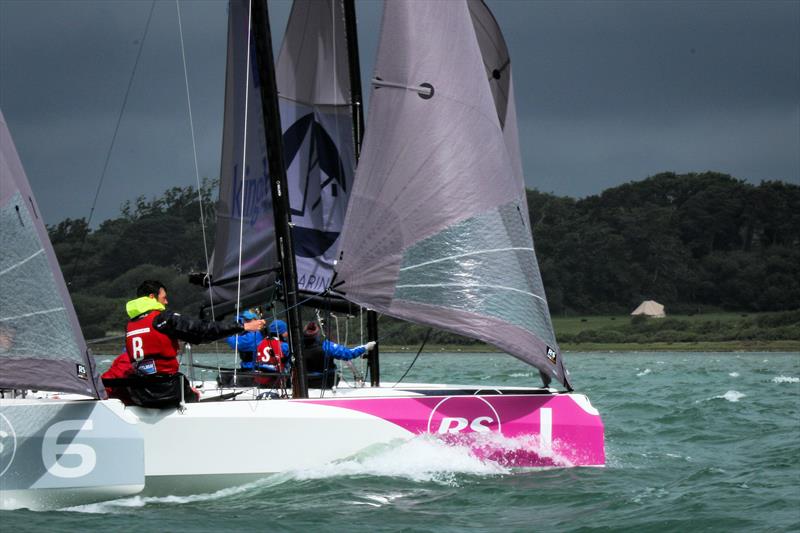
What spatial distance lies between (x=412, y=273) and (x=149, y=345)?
88.4 inches

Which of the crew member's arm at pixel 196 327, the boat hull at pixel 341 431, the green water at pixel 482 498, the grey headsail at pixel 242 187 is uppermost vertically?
the grey headsail at pixel 242 187

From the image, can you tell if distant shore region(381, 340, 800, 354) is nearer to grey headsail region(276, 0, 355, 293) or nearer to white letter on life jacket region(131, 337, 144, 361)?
grey headsail region(276, 0, 355, 293)

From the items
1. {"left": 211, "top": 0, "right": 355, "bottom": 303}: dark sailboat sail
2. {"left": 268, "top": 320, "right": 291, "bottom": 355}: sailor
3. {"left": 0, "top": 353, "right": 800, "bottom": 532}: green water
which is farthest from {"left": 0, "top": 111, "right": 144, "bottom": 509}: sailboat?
{"left": 268, "top": 320, "right": 291, "bottom": 355}: sailor

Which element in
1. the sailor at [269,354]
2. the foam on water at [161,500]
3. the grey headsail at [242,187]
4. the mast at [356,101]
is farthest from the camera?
the sailor at [269,354]

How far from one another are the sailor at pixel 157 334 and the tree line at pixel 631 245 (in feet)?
192

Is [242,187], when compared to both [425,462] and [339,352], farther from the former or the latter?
[425,462]

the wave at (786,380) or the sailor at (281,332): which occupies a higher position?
the sailor at (281,332)

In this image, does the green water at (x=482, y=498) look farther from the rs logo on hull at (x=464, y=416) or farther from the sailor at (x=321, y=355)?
the sailor at (x=321, y=355)

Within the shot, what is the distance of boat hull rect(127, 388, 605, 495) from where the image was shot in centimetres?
902

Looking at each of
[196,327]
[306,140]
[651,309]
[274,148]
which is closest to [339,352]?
[274,148]

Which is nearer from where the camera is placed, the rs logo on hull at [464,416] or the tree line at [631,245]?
the rs logo on hull at [464,416]

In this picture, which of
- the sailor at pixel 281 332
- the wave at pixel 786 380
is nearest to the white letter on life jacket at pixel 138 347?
the sailor at pixel 281 332

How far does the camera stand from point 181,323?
29.3ft

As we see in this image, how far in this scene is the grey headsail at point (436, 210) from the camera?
1019 cm
